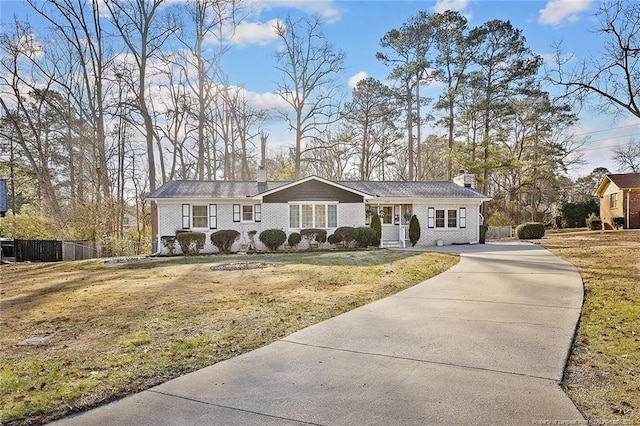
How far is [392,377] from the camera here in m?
3.89

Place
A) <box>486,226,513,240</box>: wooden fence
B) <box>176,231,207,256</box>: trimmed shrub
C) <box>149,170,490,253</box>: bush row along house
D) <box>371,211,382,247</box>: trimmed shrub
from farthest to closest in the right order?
<box>486,226,513,240</box>: wooden fence → <box>371,211,382,247</box>: trimmed shrub → <box>149,170,490,253</box>: bush row along house → <box>176,231,207,256</box>: trimmed shrub

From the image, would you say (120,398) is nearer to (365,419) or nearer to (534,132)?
(365,419)

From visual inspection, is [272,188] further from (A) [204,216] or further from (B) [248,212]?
(A) [204,216]

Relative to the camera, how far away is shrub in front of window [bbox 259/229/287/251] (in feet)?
62.6

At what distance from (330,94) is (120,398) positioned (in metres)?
30.0

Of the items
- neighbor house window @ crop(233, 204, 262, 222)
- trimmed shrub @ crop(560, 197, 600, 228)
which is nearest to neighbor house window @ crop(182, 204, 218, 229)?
neighbor house window @ crop(233, 204, 262, 222)

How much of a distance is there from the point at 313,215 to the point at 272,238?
256cm

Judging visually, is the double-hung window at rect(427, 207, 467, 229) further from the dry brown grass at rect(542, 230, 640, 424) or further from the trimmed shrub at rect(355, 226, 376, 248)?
the dry brown grass at rect(542, 230, 640, 424)

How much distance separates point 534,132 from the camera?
119 ft

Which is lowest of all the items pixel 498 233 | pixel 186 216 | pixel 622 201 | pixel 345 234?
pixel 498 233

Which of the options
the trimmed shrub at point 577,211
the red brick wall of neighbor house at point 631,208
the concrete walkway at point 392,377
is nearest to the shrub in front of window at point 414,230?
the concrete walkway at point 392,377

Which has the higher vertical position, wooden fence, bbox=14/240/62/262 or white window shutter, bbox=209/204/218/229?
white window shutter, bbox=209/204/218/229

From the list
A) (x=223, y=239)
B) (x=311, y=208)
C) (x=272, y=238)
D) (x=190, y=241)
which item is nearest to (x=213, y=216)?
(x=223, y=239)

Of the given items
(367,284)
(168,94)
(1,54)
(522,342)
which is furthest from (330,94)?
(522,342)
